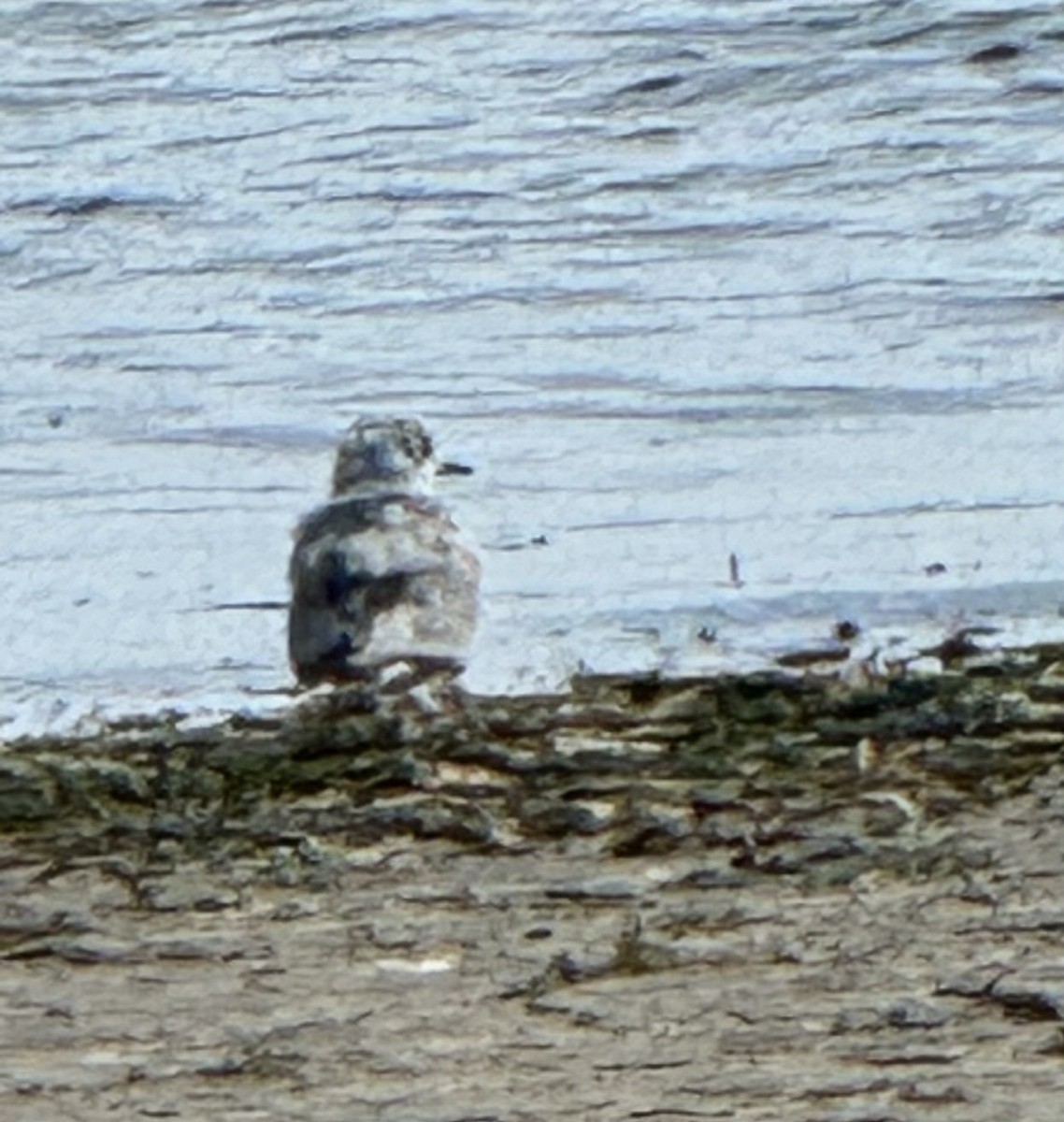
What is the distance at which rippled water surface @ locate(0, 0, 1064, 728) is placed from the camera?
0.62 meters

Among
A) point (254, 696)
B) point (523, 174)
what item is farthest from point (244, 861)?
point (523, 174)

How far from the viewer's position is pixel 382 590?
616mm

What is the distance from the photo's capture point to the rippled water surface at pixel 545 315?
2.03ft

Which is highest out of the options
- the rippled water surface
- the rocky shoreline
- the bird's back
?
the rippled water surface

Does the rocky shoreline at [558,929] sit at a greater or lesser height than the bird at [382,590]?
lesser

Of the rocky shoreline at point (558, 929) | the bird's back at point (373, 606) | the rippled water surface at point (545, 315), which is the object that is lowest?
the rocky shoreline at point (558, 929)

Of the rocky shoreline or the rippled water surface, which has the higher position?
the rippled water surface

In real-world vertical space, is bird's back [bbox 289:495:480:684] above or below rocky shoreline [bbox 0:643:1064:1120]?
above

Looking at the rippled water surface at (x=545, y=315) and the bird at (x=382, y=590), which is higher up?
the rippled water surface at (x=545, y=315)

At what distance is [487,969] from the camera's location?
64 centimetres

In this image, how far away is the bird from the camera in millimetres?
613

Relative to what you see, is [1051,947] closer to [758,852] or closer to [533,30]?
[758,852]

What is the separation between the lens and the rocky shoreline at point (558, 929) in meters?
0.63

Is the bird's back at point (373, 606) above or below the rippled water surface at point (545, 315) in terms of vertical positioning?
below
